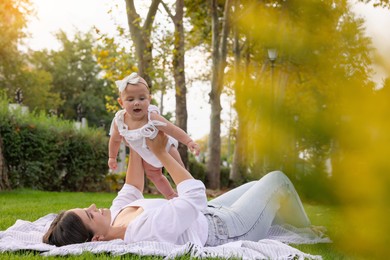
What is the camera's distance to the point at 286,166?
2.73 feet

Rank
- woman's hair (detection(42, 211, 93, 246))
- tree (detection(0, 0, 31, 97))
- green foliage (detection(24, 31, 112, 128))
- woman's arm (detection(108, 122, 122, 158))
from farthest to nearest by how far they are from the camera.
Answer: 1. green foliage (detection(24, 31, 112, 128))
2. tree (detection(0, 0, 31, 97))
3. woman's arm (detection(108, 122, 122, 158))
4. woman's hair (detection(42, 211, 93, 246))

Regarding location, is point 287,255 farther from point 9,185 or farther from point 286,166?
point 9,185

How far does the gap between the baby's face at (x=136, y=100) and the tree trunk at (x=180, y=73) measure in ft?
36.3

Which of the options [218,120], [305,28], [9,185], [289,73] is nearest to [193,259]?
[289,73]

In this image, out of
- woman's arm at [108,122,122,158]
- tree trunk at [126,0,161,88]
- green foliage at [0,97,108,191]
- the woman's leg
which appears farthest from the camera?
A: tree trunk at [126,0,161,88]

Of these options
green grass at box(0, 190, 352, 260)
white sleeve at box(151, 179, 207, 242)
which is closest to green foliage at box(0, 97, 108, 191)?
green grass at box(0, 190, 352, 260)

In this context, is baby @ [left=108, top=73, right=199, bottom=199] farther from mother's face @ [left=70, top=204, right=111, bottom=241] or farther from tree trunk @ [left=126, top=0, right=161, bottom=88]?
tree trunk @ [left=126, top=0, right=161, bottom=88]

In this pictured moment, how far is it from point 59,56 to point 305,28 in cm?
5253

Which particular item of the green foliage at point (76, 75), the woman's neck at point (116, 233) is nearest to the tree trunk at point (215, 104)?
the woman's neck at point (116, 233)

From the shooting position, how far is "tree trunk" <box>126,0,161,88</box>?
14.1 meters

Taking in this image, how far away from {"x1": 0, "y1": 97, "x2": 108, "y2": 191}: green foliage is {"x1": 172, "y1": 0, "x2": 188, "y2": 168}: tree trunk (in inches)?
91.3

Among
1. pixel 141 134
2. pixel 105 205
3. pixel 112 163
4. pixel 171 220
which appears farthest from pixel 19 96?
pixel 171 220

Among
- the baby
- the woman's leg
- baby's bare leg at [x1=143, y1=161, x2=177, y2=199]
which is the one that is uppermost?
the baby

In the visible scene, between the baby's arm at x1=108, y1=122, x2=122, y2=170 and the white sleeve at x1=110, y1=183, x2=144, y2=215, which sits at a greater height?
the baby's arm at x1=108, y1=122, x2=122, y2=170
